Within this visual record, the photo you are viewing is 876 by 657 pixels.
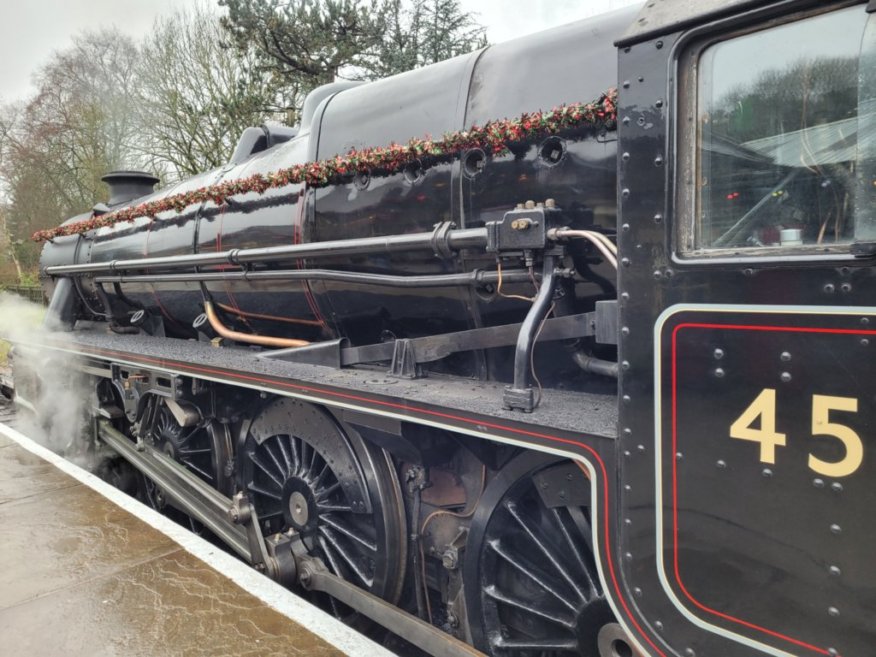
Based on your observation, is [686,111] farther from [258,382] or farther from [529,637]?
[258,382]

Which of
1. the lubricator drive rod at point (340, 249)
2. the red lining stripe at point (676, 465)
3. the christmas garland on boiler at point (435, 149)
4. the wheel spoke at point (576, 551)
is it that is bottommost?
the wheel spoke at point (576, 551)

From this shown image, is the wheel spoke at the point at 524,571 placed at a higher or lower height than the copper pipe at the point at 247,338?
lower

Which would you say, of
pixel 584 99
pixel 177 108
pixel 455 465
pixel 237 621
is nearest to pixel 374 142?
pixel 584 99

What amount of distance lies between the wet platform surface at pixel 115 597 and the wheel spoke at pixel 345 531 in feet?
1.59

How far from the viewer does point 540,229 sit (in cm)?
190

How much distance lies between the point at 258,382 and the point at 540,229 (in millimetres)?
1625

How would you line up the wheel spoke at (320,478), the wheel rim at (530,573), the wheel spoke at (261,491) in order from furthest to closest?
→ the wheel spoke at (261,491)
the wheel spoke at (320,478)
the wheel rim at (530,573)

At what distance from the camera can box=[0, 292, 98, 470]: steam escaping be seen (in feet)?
17.7

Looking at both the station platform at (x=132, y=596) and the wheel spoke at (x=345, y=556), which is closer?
the station platform at (x=132, y=596)

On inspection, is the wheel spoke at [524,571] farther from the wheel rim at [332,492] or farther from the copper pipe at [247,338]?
the copper pipe at [247,338]

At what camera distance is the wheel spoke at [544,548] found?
202 cm

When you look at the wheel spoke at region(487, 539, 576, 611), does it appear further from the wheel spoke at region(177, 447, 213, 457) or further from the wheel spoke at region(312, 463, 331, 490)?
the wheel spoke at region(177, 447, 213, 457)

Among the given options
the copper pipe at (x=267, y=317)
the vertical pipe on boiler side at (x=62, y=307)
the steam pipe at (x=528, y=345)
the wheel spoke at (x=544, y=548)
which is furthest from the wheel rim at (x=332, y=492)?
the vertical pipe on boiler side at (x=62, y=307)

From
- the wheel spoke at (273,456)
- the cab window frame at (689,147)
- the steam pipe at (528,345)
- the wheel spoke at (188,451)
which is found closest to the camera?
the cab window frame at (689,147)
